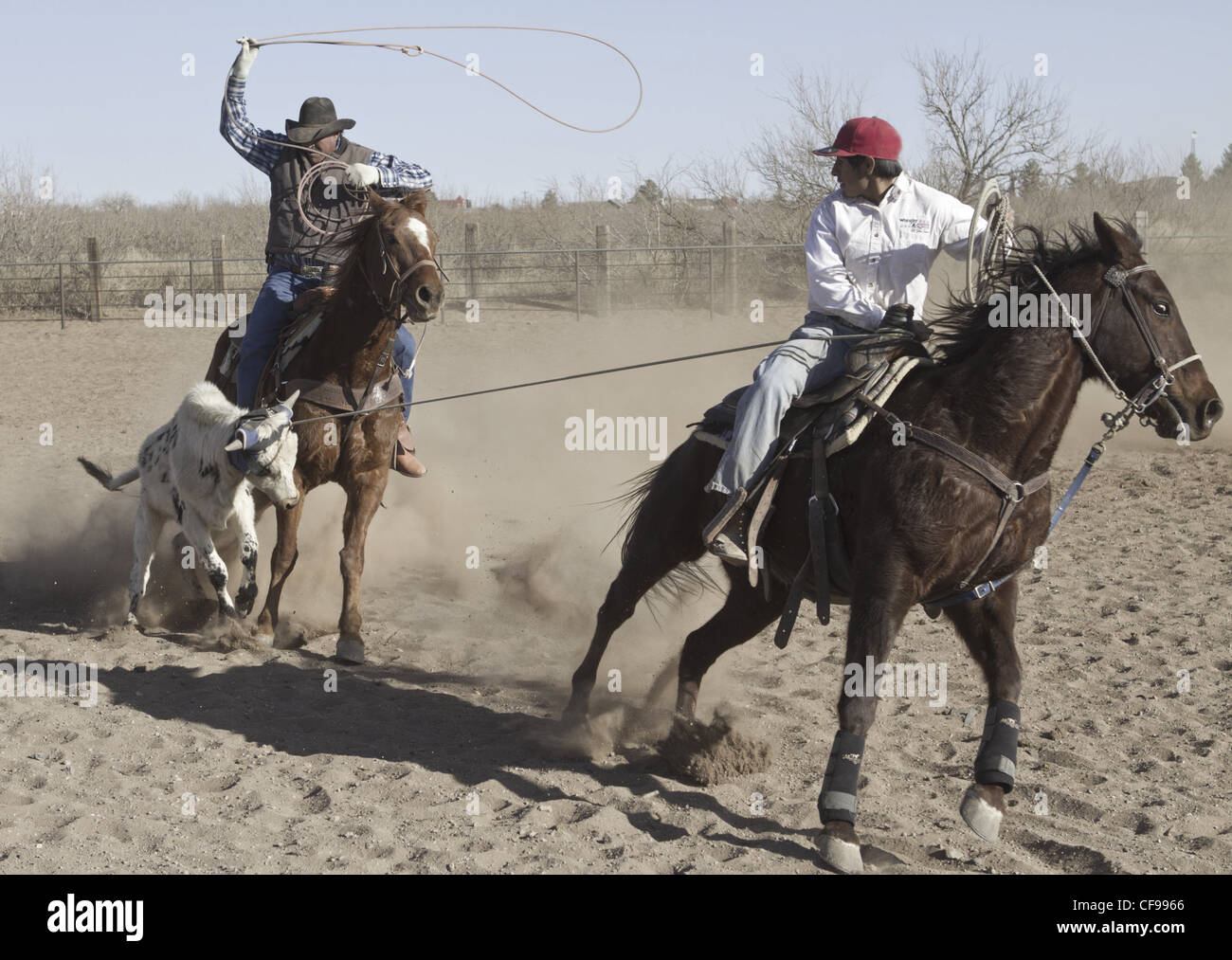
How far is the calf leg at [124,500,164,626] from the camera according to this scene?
6.88m

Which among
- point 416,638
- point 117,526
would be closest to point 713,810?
point 416,638

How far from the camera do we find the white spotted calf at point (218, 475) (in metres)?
5.92

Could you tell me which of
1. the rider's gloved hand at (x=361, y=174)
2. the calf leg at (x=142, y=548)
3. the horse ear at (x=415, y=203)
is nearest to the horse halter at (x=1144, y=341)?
the horse ear at (x=415, y=203)

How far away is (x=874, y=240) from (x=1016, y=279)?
2.10ft

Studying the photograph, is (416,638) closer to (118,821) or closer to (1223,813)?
(118,821)

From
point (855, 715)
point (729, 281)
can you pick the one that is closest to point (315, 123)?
point (855, 715)

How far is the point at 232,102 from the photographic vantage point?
23.4 ft

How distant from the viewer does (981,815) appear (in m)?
4.19

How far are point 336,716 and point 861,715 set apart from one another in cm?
285

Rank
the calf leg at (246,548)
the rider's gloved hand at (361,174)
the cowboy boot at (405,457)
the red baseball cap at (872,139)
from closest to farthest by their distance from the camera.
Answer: the red baseball cap at (872,139)
the calf leg at (246,548)
the rider's gloved hand at (361,174)
the cowboy boot at (405,457)

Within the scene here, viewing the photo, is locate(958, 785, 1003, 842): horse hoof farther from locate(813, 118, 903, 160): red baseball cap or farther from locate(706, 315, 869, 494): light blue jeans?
locate(813, 118, 903, 160): red baseball cap

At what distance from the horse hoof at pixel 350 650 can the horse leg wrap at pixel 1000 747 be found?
12.2ft

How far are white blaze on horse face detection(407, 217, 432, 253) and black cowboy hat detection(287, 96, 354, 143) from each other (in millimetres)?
1203

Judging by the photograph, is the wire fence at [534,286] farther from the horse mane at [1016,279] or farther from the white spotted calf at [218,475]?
the horse mane at [1016,279]
